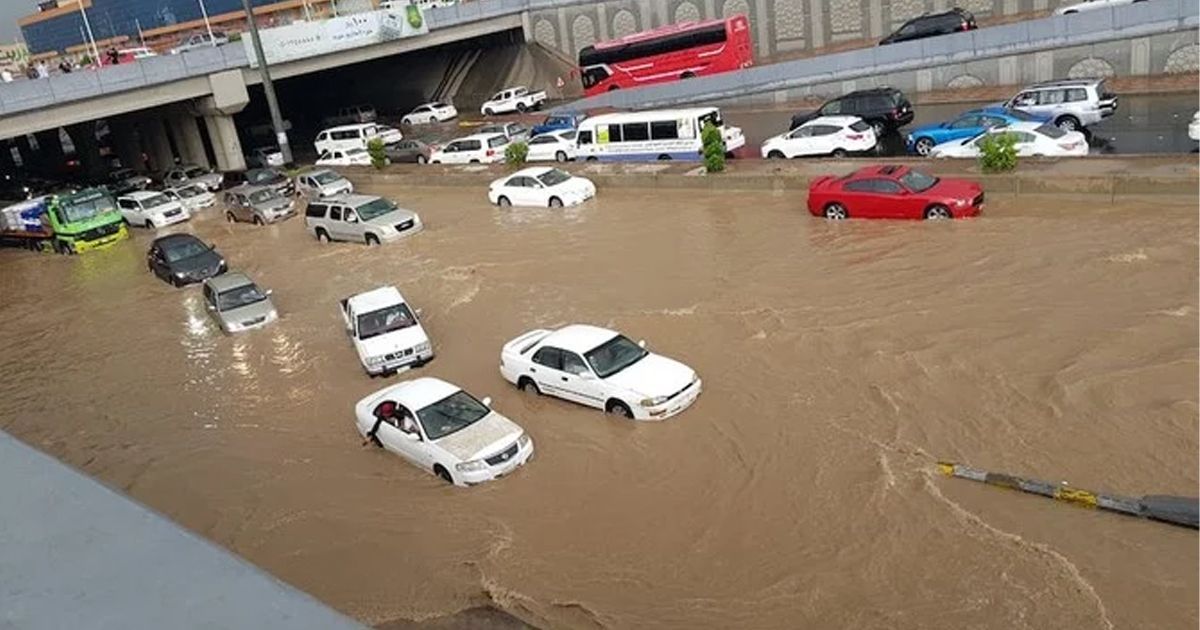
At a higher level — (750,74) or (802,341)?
(750,74)

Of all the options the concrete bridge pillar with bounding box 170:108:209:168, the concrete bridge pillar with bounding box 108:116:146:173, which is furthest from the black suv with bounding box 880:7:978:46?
the concrete bridge pillar with bounding box 108:116:146:173

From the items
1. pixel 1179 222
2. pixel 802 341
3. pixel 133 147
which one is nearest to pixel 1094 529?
pixel 802 341

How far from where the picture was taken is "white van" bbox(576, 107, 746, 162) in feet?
93.4

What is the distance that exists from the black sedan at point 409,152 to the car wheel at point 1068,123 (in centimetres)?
2200

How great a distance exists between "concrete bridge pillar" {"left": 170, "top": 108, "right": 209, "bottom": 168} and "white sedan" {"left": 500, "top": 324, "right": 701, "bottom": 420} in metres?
33.6

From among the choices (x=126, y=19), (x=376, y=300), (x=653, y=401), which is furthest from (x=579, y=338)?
(x=126, y=19)

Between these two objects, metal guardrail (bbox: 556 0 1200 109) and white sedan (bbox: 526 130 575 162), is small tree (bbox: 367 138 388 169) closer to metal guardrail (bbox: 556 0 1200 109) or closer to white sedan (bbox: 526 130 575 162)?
white sedan (bbox: 526 130 575 162)

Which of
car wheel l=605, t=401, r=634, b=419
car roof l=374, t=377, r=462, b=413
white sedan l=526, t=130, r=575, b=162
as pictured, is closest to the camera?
car roof l=374, t=377, r=462, b=413

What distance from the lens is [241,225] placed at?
32.1 meters

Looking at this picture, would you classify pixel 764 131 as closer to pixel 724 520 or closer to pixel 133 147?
pixel 724 520

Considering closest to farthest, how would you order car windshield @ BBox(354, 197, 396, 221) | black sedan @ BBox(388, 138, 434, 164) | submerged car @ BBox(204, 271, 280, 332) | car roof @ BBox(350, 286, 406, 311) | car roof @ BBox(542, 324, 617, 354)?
car roof @ BBox(542, 324, 617, 354), car roof @ BBox(350, 286, 406, 311), submerged car @ BBox(204, 271, 280, 332), car windshield @ BBox(354, 197, 396, 221), black sedan @ BBox(388, 138, 434, 164)

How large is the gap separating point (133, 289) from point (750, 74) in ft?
78.8

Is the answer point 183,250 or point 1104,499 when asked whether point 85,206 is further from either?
point 1104,499

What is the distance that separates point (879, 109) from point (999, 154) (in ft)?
25.8
